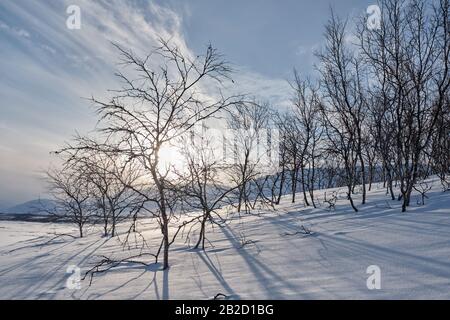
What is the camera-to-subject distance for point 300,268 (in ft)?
15.7

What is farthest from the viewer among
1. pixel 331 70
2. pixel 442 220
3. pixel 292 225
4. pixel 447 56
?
pixel 331 70

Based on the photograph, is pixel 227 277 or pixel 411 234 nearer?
pixel 227 277

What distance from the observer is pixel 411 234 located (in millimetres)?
5559

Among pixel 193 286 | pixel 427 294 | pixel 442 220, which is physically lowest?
pixel 193 286

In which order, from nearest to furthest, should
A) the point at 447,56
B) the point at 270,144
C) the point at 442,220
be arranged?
the point at 442,220 < the point at 447,56 < the point at 270,144

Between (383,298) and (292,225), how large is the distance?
17.9ft

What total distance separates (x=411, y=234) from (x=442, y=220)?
1.07 m

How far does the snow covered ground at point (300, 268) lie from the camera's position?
12.6 feet

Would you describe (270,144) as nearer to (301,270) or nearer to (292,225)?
(292,225)

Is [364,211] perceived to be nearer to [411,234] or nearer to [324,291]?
[411,234]

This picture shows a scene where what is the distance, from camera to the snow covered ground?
3826 millimetres

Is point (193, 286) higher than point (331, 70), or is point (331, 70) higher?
point (331, 70)
